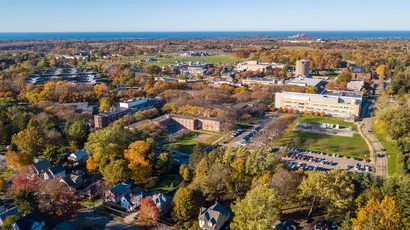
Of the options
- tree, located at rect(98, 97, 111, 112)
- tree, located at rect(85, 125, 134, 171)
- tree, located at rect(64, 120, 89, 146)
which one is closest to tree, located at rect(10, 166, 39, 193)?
tree, located at rect(85, 125, 134, 171)

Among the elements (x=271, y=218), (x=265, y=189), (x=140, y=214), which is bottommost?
(x=140, y=214)

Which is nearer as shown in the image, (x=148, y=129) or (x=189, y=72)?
(x=148, y=129)

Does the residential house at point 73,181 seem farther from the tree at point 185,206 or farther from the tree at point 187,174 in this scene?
the tree at point 185,206

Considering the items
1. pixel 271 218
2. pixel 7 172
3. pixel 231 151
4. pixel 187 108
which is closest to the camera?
pixel 271 218

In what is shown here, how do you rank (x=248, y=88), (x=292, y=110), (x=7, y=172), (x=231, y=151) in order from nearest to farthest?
(x=231, y=151) → (x=7, y=172) → (x=292, y=110) → (x=248, y=88)

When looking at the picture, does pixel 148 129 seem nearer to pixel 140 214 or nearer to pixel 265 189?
pixel 140 214

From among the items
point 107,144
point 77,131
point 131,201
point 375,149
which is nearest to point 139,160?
point 131,201

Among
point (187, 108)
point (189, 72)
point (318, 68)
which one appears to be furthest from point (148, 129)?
point (318, 68)
